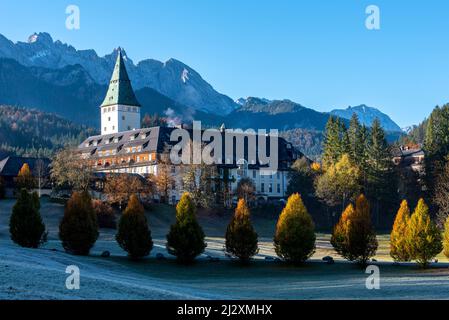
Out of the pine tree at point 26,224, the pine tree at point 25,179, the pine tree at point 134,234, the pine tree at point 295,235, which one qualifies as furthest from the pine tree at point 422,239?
the pine tree at point 25,179

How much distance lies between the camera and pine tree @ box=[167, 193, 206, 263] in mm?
55438

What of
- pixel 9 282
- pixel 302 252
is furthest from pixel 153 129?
pixel 9 282

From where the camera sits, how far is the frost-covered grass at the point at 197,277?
86.9 feet

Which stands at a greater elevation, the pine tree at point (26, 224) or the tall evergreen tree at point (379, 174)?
the tall evergreen tree at point (379, 174)

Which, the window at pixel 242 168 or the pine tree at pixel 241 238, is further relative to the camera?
the window at pixel 242 168

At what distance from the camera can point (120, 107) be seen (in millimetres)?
147250

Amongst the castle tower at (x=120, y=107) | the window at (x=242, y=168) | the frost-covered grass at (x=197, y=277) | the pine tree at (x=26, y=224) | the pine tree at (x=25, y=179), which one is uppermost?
the castle tower at (x=120, y=107)

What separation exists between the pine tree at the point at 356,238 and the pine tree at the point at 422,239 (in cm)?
329

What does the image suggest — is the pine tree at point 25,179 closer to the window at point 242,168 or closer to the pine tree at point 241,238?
the window at point 242,168

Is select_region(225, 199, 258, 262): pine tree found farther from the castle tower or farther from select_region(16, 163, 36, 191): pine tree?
the castle tower

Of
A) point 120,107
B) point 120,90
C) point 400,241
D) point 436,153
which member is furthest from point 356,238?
point 120,90

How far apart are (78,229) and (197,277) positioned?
14.5 m

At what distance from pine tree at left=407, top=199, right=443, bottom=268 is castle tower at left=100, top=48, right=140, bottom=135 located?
101 m
